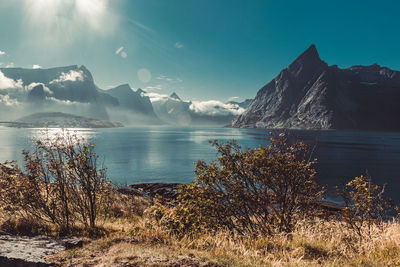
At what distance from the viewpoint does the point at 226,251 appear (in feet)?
19.4

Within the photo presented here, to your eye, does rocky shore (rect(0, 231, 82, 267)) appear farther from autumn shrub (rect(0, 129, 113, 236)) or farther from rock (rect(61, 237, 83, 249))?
autumn shrub (rect(0, 129, 113, 236))

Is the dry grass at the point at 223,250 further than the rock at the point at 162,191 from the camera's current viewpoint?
No

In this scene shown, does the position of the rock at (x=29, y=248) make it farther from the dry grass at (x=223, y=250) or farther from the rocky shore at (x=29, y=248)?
the dry grass at (x=223, y=250)

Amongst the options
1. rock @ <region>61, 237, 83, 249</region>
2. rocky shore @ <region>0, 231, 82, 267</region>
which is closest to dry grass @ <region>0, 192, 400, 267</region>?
rock @ <region>61, 237, 83, 249</region>

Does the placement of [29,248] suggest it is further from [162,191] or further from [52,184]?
[162,191]

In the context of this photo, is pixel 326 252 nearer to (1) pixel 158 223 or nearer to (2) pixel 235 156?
(2) pixel 235 156

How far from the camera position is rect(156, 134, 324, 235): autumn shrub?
7.89m

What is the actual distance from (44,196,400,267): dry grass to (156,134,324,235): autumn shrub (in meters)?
0.56

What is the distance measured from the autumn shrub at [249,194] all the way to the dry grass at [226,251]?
1.83 ft

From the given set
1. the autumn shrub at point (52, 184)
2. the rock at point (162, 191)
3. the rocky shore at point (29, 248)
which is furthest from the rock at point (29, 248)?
the rock at point (162, 191)

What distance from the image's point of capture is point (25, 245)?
5.65 metres

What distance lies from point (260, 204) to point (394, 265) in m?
3.90

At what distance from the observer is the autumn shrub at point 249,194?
7891 mm

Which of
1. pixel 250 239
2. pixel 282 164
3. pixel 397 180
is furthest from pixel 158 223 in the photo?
pixel 397 180
